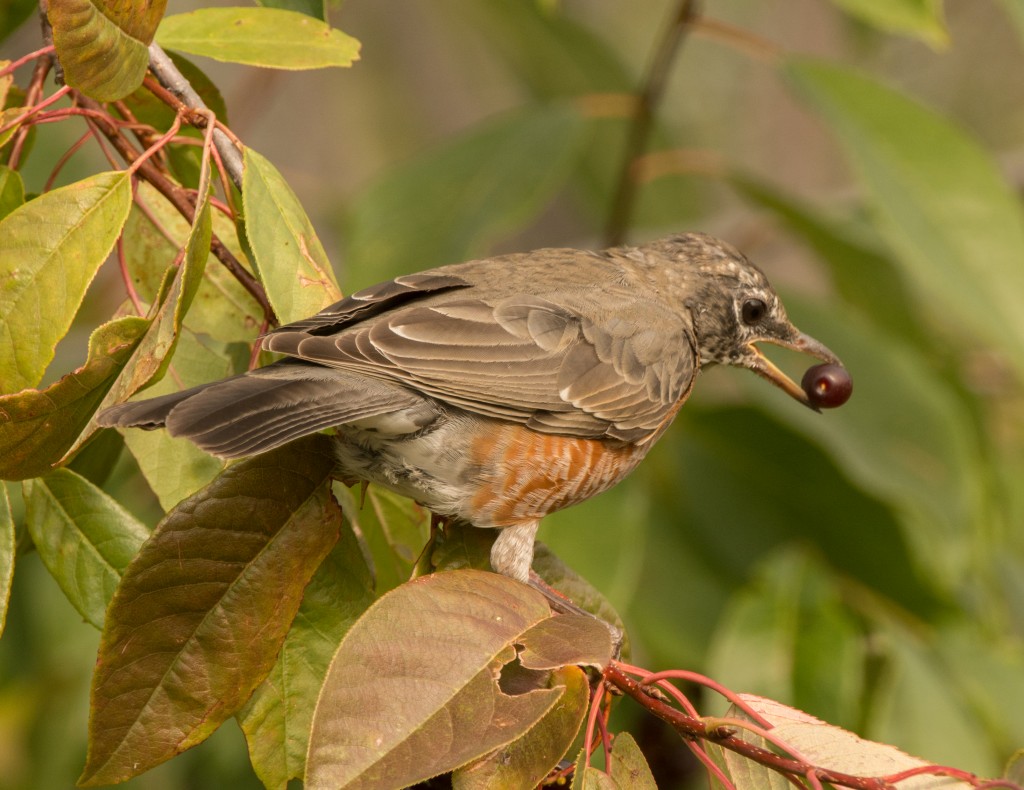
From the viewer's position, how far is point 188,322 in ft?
8.60

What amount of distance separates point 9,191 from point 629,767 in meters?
1.65

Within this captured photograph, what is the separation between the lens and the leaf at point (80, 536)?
7.50 ft

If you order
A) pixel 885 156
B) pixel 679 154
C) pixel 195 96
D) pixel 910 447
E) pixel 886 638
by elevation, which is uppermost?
pixel 195 96

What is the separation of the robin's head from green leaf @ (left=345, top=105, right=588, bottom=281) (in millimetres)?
1099

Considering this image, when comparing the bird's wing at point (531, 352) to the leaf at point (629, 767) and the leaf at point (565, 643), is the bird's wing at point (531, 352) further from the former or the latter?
the leaf at point (629, 767)

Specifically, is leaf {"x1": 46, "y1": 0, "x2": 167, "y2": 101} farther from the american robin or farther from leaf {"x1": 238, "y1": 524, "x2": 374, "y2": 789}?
leaf {"x1": 238, "y1": 524, "x2": 374, "y2": 789}

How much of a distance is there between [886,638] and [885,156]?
186 cm

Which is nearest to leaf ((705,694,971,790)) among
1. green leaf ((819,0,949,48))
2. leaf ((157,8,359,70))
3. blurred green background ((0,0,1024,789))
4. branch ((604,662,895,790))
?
branch ((604,662,895,790))

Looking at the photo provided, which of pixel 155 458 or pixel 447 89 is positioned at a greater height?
pixel 155 458

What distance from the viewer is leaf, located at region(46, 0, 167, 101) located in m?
1.98

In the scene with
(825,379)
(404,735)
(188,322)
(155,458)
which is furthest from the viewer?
(825,379)

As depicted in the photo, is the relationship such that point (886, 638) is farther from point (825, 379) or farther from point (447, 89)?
point (447, 89)

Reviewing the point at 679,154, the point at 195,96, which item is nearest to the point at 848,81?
the point at 679,154

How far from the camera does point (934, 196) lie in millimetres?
4484
